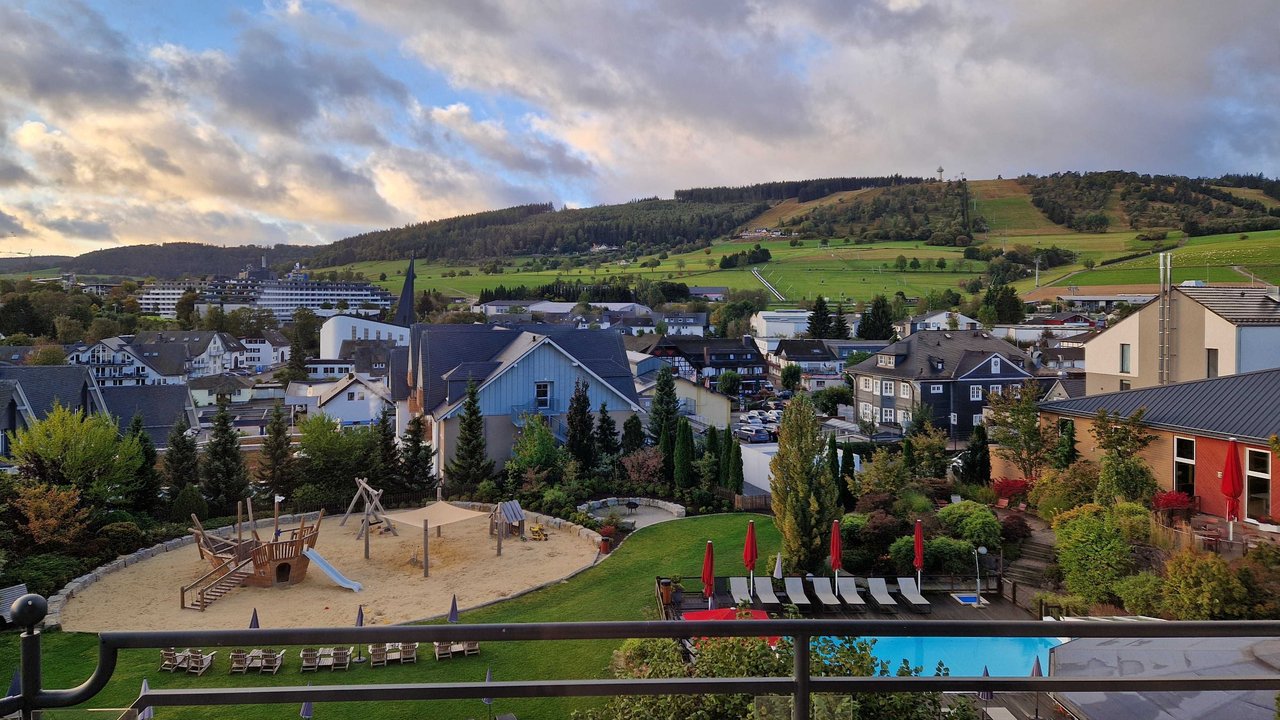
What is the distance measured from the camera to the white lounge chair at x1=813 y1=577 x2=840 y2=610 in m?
15.0

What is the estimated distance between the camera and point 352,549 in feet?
69.5

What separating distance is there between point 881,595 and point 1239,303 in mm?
20842

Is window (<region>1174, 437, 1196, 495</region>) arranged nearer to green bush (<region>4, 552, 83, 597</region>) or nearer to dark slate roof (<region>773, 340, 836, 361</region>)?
green bush (<region>4, 552, 83, 597</region>)

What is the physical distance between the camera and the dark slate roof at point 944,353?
46719 millimetres

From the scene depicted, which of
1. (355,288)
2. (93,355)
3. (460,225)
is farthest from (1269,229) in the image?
(460,225)

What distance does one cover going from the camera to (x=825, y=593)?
50.7 feet

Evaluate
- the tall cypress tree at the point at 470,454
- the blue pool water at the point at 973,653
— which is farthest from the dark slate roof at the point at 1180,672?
the tall cypress tree at the point at 470,454

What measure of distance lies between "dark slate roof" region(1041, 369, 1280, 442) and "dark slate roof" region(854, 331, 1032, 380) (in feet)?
85.0

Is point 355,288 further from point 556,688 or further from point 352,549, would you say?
point 556,688

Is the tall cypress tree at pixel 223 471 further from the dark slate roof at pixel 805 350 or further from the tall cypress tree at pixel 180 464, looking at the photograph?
the dark slate roof at pixel 805 350

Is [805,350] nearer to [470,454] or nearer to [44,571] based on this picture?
[470,454]

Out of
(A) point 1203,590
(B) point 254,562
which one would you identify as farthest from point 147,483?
(A) point 1203,590

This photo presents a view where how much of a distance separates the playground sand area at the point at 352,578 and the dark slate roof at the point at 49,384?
1473 centimetres

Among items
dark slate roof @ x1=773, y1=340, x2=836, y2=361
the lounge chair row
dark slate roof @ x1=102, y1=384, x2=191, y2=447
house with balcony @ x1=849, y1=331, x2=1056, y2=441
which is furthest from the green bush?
dark slate roof @ x1=773, y1=340, x2=836, y2=361
